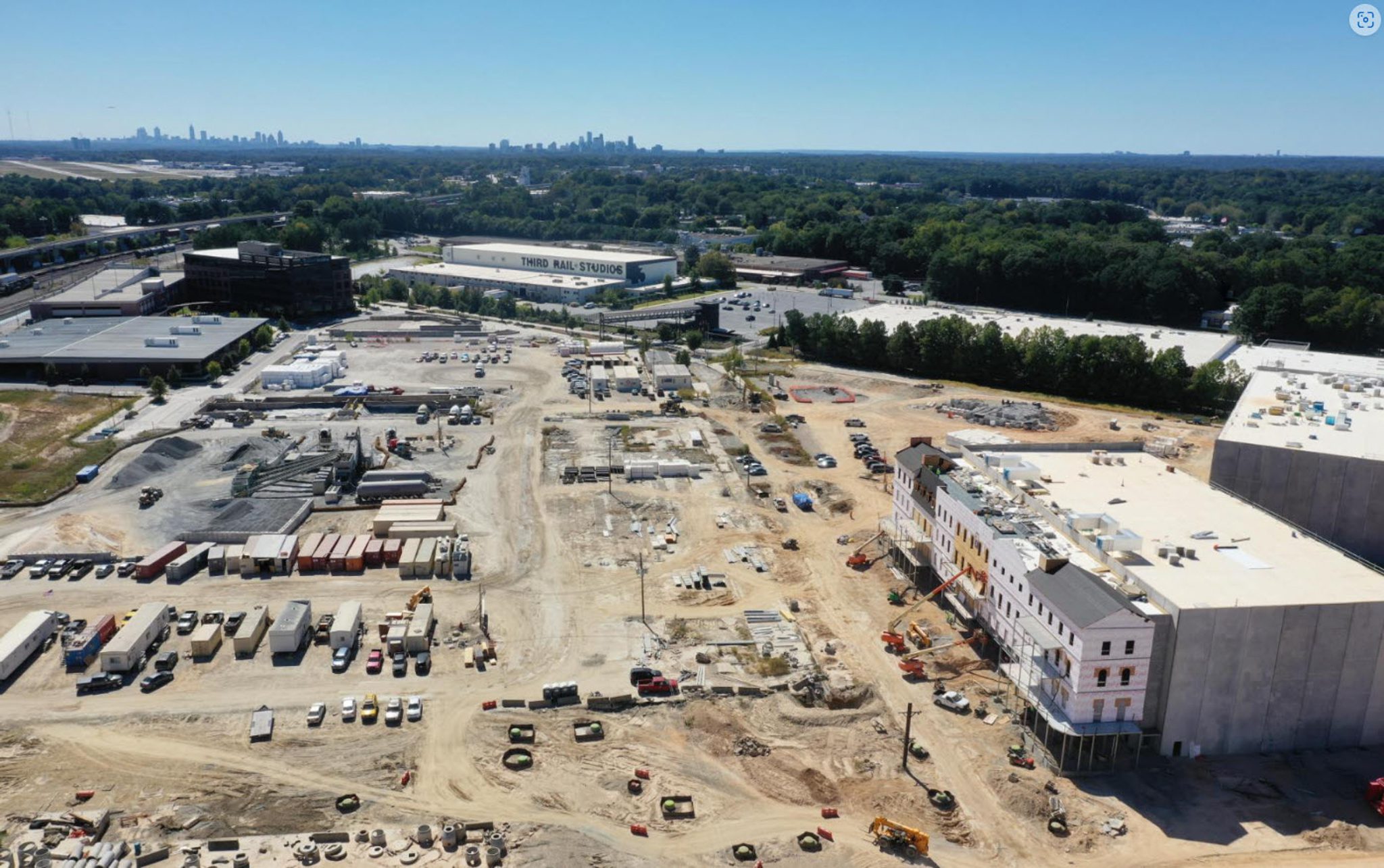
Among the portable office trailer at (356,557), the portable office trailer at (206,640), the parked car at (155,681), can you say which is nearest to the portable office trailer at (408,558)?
the portable office trailer at (356,557)

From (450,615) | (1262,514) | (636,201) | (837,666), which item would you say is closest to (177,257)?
(636,201)

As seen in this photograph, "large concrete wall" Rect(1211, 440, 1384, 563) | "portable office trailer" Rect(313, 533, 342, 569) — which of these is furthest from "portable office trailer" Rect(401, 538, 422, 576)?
"large concrete wall" Rect(1211, 440, 1384, 563)

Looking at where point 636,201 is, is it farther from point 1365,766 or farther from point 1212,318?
point 1365,766

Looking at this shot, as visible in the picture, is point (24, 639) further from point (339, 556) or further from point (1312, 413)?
point (1312, 413)

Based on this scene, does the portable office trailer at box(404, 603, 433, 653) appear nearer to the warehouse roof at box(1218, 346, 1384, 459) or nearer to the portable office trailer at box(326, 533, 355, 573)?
the portable office trailer at box(326, 533, 355, 573)

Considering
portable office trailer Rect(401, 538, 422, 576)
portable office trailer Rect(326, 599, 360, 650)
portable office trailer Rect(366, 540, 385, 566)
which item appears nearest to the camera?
portable office trailer Rect(326, 599, 360, 650)

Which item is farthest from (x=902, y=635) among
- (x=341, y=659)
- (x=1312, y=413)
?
(x=1312, y=413)
